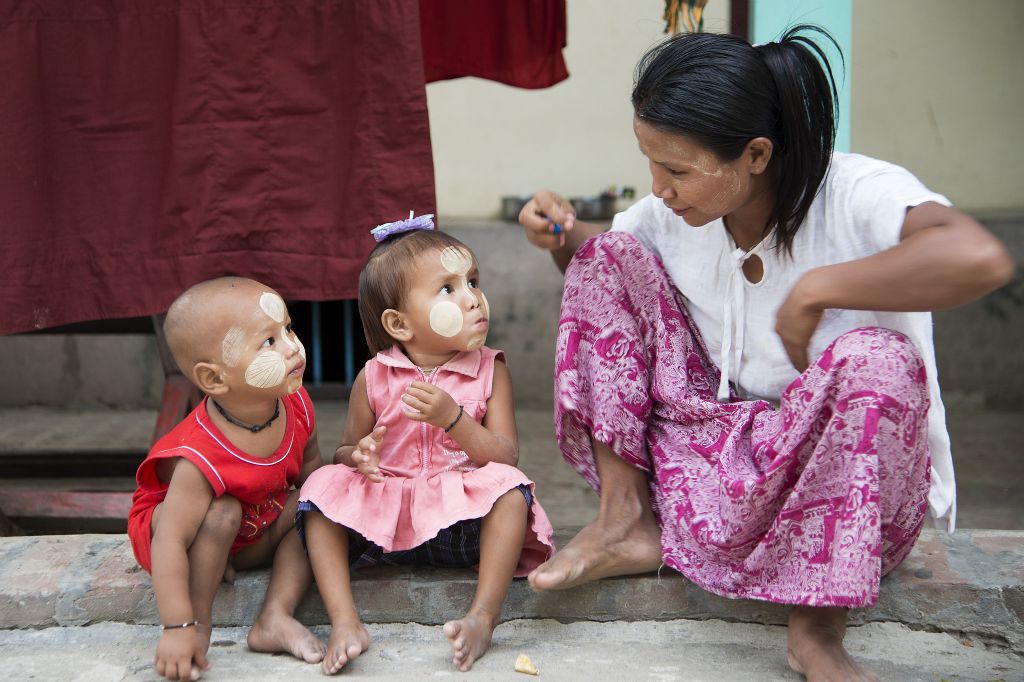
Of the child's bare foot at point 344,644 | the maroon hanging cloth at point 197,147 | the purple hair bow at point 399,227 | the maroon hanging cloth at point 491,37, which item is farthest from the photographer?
the maroon hanging cloth at point 491,37

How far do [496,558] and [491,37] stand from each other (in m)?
2.14

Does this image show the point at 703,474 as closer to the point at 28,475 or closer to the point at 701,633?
the point at 701,633

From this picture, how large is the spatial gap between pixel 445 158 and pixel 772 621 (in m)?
3.44

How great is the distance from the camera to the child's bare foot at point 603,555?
2.20m

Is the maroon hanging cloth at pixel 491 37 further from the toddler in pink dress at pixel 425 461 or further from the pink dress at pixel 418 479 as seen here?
the pink dress at pixel 418 479

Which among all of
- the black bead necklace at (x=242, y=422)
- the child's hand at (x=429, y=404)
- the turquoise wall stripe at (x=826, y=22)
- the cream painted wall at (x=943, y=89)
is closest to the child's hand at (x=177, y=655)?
the black bead necklace at (x=242, y=422)

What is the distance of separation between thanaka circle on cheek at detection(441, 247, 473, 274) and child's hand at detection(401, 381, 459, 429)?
0.28 m

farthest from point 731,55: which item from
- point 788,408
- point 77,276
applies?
point 77,276

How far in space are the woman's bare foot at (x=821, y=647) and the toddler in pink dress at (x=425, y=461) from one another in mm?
527

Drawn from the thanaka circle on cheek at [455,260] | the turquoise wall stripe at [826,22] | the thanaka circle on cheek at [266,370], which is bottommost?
the thanaka circle on cheek at [266,370]

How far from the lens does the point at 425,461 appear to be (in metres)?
2.38

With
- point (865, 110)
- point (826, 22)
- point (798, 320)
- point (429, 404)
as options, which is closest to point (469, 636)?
point (429, 404)

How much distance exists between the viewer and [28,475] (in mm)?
4160

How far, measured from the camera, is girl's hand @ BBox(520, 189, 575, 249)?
8.26 ft
